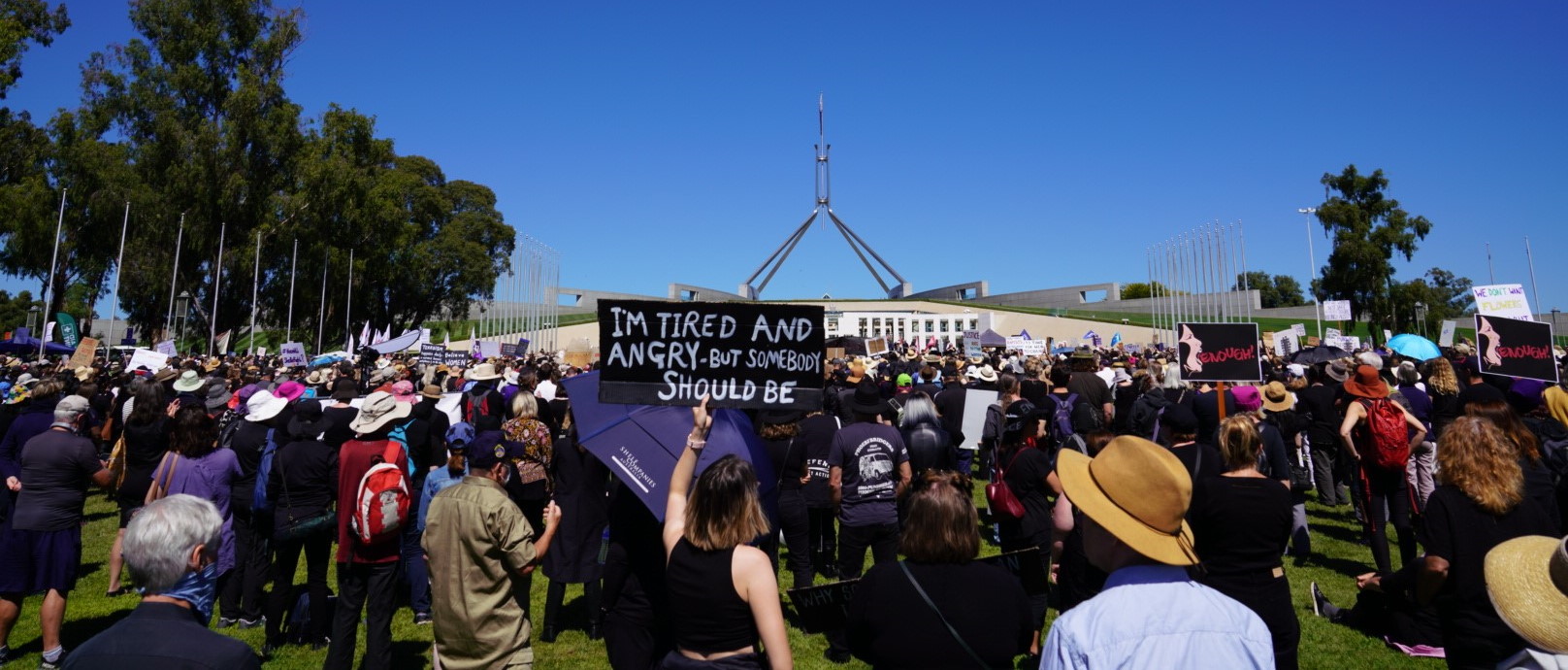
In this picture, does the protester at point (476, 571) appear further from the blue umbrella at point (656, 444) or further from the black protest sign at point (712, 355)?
the black protest sign at point (712, 355)

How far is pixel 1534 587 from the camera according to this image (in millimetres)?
1982

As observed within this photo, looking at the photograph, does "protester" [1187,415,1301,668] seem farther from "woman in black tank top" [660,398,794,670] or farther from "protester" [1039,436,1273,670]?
"woman in black tank top" [660,398,794,670]

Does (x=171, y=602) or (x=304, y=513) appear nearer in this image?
(x=171, y=602)

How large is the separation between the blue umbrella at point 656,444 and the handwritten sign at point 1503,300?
43.1ft

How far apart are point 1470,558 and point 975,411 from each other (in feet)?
19.2

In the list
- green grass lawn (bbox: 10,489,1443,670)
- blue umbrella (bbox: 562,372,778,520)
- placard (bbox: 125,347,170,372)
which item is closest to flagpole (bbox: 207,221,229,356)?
placard (bbox: 125,347,170,372)

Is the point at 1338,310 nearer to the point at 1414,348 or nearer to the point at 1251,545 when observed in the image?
the point at 1414,348

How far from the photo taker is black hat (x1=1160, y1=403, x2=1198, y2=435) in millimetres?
4824

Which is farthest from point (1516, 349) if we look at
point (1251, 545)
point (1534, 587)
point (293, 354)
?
point (293, 354)

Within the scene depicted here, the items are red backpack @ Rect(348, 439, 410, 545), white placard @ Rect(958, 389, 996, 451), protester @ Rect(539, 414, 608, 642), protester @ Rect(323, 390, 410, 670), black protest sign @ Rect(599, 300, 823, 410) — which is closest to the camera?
black protest sign @ Rect(599, 300, 823, 410)

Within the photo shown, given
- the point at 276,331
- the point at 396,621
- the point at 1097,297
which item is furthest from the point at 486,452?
the point at 1097,297

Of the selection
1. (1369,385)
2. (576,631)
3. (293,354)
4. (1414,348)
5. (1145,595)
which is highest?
(293,354)

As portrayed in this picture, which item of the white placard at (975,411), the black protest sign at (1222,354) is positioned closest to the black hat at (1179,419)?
the white placard at (975,411)

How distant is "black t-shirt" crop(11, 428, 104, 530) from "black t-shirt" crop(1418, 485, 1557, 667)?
22.4ft
